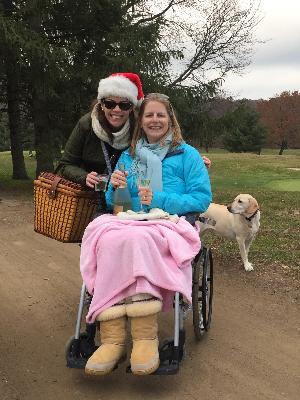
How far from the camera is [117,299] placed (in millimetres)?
3059

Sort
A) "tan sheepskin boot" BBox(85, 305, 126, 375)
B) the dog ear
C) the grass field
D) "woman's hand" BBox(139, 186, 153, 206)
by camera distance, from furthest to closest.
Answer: the grass field → the dog ear → "woman's hand" BBox(139, 186, 153, 206) → "tan sheepskin boot" BBox(85, 305, 126, 375)

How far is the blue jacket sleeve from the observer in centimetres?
359

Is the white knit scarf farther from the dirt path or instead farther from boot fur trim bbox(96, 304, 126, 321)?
the dirt path

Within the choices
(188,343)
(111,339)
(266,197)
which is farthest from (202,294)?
(266,197)

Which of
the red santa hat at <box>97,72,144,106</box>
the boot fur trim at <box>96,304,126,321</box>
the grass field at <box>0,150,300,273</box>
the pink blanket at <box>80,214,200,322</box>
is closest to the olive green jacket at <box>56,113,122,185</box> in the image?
the red santa hat at <box>97,72,144,106</box>

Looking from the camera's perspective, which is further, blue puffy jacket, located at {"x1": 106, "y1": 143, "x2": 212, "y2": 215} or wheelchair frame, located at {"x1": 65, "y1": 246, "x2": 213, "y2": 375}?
blue puffy jacket, located at {"x1": 106, "y1": 143, "x2": 212, "y2": 215}

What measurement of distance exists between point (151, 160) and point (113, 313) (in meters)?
1.18

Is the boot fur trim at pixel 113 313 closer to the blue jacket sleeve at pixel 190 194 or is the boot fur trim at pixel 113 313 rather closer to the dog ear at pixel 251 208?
the blue jacket sleeve at pixel 190 194

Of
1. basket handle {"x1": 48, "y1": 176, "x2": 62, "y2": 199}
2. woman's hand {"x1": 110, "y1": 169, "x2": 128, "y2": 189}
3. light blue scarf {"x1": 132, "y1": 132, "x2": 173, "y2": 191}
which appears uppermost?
→ light blue scarf {"x1": 132, "y1": 132, "x2": 173, "y2": 191}

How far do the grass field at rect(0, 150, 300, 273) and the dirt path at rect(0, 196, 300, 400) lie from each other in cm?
88

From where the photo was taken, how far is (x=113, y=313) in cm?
304

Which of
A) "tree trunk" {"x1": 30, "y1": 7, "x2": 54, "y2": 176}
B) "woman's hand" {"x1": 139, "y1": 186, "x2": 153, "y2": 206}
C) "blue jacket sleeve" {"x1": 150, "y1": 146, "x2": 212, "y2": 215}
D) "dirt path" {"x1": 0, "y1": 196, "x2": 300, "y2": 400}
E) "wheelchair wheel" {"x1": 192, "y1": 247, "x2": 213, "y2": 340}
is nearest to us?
"dirt path" {"x1": 0, "y1": 196, "x2": 300, "y2": 400}

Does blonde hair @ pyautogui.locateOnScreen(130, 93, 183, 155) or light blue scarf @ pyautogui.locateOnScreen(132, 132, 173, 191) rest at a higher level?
blonde hair @ pyautogui.locateOnScreen(130, 93, 183, 155)

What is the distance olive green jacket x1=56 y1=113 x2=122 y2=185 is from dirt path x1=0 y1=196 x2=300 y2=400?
131 cm
